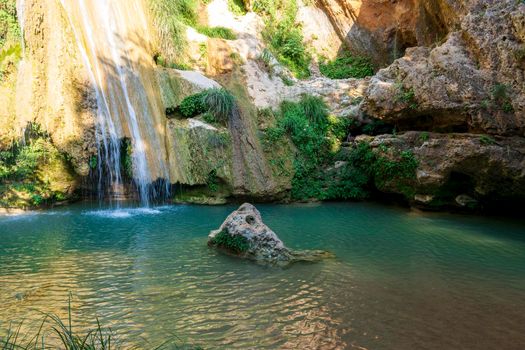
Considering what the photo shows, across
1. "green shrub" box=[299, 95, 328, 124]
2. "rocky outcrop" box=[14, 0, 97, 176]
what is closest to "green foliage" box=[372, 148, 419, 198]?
"green shrub" box=[299, 95, 328, 124]

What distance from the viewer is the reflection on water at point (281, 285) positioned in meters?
4.24

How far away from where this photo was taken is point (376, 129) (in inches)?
551

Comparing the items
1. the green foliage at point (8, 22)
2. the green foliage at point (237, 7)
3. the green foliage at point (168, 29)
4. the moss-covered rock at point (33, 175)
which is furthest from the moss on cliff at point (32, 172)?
the green foliage at point (237, 7)

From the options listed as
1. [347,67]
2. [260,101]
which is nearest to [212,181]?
[260,101]

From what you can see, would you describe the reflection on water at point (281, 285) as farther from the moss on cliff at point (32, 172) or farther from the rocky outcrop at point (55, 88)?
the rocky outcrop at point (55, 88)

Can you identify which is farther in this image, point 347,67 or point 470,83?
point 347,67

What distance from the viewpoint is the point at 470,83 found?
1014 centimetres

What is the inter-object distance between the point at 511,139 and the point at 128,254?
8.83 meters

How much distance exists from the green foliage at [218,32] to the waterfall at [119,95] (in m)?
3.45

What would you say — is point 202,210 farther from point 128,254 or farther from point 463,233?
point 463,233

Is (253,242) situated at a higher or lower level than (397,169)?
lower

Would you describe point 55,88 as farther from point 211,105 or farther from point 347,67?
point 347,67

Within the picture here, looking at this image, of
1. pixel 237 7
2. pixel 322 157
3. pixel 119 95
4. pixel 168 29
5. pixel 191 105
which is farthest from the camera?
pixel 237 7

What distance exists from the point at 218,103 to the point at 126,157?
316 cm
